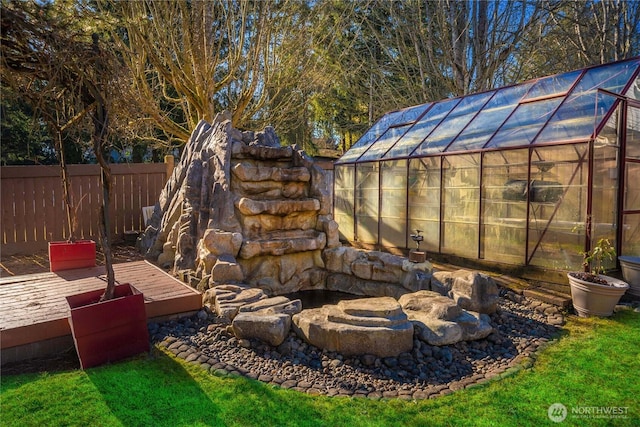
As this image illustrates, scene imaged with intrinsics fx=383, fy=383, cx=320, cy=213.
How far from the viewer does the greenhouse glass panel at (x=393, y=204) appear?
7.70 m

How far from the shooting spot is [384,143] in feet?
28.4

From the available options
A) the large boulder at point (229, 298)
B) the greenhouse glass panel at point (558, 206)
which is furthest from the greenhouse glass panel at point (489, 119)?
the large boulder at point (229, 298)

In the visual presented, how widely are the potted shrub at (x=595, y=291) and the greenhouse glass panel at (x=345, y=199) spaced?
491 centimetres

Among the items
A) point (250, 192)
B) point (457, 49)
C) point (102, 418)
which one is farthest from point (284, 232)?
point (457, 49)

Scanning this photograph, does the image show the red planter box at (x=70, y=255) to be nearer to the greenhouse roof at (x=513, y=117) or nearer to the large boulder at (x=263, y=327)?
the large boulder at (x=263, y=327)

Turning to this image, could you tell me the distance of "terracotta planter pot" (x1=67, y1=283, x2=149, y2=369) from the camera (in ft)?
10.1

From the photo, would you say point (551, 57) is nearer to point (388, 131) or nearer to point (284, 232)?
point (388, 131)

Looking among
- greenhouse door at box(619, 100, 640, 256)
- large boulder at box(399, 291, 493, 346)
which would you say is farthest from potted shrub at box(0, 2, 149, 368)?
greenhouse door at box(619, 100, 640, 256)

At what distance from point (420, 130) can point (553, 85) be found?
2507mm

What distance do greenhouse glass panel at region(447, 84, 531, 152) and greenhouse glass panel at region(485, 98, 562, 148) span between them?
0.57 feet

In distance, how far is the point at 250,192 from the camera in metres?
5.66

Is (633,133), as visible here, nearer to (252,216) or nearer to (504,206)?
(504,206)

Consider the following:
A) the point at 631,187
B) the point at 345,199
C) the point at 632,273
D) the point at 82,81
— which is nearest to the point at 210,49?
the point at 345,199

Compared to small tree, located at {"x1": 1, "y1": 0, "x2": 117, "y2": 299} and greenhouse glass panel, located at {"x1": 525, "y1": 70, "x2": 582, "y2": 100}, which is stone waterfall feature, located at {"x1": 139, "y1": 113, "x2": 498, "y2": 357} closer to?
small tree, located at {"x1": 1, "y1": 0, "x2": 117, "y2": 299}
